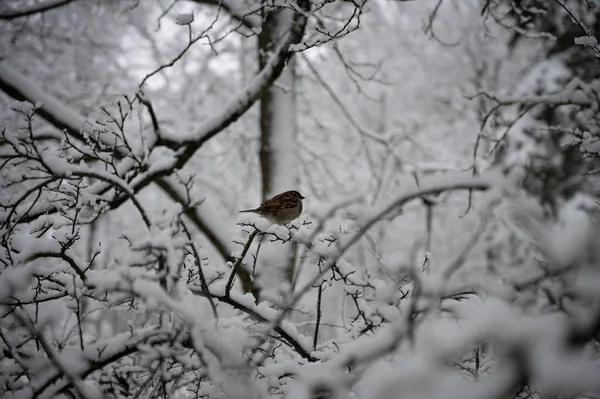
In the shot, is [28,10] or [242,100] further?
[242,100]

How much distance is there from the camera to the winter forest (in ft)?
2.75

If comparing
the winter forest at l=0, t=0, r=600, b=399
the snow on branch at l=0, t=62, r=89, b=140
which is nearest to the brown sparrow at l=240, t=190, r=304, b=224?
the winter forest at l=0, t=0, r=600, b=399

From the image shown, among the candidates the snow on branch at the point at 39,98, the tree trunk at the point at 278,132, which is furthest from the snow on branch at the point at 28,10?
the tree trunk at the point at 278,132

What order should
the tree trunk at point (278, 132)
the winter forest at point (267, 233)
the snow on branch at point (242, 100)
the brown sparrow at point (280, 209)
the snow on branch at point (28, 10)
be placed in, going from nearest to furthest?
the winter forest at point (267, 233)
the brown sparrow at point (280, 209)
the snow on branch at point (28, 10)
the snow on branch at point (242, 100)
the tree trunk at point (278, 132)

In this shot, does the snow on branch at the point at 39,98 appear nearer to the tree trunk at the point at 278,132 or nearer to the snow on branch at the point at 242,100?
the snow on branch at the point at 242,100

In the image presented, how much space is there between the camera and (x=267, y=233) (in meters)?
1.66

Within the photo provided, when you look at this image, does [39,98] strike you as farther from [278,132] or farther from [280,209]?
[280,209]

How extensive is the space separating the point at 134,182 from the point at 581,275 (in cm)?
221

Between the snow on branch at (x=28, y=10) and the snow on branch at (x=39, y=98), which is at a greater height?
the snow on branch at (x=28, y=10)

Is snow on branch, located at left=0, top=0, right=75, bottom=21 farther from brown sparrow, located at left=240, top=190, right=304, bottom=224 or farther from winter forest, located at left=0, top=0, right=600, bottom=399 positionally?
brown sparrow, located at left=240, top=190, right=304, bottom=224

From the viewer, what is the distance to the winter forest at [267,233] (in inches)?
33.0

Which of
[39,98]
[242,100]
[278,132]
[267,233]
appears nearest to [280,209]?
[267,233]

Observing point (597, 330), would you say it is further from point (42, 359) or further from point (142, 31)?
Answer: point (142, 31)

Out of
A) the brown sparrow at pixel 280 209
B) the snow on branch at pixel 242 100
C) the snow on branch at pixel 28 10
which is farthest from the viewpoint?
the snow on branch at pixel 242 100
